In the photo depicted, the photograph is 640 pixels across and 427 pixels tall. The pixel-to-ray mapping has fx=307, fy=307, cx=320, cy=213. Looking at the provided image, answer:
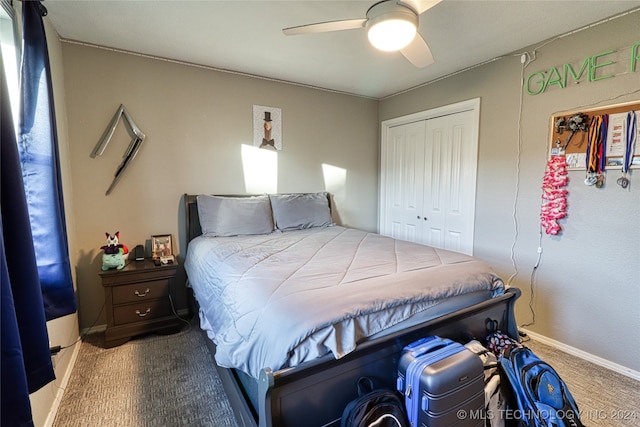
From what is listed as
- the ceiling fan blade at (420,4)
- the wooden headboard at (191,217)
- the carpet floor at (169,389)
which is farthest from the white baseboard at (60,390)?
the ceiling fan blade at (420,4)

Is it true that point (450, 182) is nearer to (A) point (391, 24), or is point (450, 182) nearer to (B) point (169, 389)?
(A) point (391, 24)

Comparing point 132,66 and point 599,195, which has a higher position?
point 132,66

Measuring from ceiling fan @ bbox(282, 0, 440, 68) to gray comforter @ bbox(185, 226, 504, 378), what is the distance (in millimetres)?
1262

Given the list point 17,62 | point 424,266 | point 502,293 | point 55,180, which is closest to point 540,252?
point 502,293

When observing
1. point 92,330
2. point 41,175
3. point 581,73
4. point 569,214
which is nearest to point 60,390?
point 92,330

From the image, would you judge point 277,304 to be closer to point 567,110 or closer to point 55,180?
point 55,180

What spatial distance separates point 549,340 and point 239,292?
8.26 ft

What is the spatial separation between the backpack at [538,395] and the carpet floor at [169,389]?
37cm

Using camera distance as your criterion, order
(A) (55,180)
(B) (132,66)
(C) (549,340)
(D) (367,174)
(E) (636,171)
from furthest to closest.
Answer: (D) (367,174)
(B) (132,66)
(C) (549,340)
(E) (636,171)
(A) (55,180)

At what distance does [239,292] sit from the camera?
59.4 inches

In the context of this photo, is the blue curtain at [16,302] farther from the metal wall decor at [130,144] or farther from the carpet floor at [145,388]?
the metal wall decor at [130,144]

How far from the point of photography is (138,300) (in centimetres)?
244

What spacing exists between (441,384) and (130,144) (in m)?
2.85

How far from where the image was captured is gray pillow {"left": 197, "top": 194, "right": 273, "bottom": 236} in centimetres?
275
